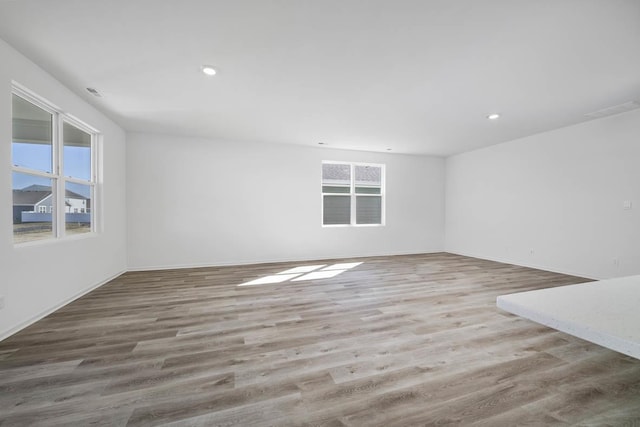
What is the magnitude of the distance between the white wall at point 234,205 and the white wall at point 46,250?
0.55 meters

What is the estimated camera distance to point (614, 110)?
377 centimetres

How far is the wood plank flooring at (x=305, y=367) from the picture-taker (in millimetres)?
1466

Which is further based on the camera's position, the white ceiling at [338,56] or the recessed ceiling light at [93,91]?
the recessed ceiling light at [93,91]

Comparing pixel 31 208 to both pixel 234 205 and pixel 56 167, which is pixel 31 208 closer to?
pixel 56 167

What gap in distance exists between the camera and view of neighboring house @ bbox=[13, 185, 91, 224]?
256 cm

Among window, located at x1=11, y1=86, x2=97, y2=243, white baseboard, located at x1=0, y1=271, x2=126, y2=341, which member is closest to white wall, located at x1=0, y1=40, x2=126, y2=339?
white baseboard, located at x1=0, y1=271, x2=126, y2=341

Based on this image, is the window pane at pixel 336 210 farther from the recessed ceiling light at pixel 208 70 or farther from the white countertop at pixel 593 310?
the white countertop at pixel 593 310

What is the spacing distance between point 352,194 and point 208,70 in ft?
14.3

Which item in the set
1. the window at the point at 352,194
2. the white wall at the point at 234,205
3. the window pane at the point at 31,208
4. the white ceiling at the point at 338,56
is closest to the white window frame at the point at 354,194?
the window at the point at 352,194

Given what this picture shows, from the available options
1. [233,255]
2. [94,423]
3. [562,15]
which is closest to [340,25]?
[562,15]

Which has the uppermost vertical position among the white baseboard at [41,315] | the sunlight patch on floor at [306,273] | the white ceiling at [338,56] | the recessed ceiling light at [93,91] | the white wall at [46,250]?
the white ceiling at [338,56]

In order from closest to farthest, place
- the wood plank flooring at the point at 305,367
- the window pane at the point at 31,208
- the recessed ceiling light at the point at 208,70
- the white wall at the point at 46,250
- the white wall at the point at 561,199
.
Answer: the wood plank flooring at the point at 305,367 < the white wall at the point at 46,250 < the window pane at the point at 31,208 < the recessed ceiling light at the point at 208,70 < the white wall at the point at 561,199

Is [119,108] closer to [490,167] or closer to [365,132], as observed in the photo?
[365,132]

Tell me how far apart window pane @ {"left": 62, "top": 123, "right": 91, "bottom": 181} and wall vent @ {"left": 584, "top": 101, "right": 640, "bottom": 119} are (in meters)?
7.33
